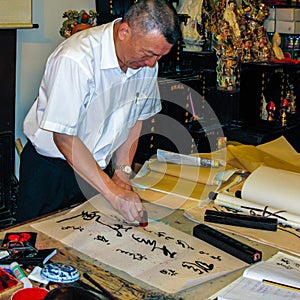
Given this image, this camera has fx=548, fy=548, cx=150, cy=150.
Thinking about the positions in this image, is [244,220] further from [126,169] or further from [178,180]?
[126,169]

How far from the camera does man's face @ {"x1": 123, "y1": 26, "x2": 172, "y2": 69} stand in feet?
5.21

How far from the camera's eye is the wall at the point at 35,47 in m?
3.16

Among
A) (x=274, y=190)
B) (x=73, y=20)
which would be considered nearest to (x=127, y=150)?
(x=274, y=190)

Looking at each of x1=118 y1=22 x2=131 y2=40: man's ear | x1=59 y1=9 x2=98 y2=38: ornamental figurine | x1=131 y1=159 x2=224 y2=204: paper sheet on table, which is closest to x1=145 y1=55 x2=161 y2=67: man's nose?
x1=118 y1=22 x2=131 y2=40: man's ear

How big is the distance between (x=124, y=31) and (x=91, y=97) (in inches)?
10.2

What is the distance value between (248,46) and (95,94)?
8.18ft

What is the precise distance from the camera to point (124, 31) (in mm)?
1656

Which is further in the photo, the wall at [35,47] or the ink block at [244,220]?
the wall at [35,47]

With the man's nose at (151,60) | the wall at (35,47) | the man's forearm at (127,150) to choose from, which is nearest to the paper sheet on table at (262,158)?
the man's forearm at (127,150)

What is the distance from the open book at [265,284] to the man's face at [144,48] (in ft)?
2.25

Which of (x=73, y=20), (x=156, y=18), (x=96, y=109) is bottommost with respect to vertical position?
(x=96, y=109)

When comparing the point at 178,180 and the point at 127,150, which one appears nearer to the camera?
the point at 178,180

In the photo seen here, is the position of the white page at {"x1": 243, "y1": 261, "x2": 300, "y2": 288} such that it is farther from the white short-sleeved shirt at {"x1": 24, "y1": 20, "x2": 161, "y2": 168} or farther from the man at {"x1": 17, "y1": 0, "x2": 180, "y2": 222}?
the white short-sleeved shirt at {"x1": 24, "y1": 20, "x2": 161, "y2": 168}

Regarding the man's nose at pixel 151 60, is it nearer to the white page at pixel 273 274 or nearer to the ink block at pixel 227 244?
the ink block at pixel 227 244
